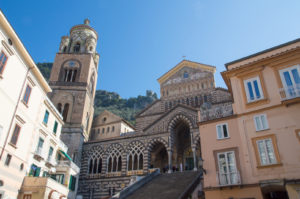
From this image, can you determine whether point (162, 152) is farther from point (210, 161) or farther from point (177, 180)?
point (210, 161)

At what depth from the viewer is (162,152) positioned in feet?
92.7

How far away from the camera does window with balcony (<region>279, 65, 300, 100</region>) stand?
1193 centimetres

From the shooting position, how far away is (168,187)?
1620 centimetres

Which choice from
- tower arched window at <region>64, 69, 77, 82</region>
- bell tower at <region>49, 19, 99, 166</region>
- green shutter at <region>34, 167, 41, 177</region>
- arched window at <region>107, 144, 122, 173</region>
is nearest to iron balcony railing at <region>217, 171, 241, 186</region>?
green shutter at <region>34, 167, 41, 177</region>

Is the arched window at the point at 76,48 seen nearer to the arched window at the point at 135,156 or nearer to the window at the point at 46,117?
the arched window at the point at 135,156

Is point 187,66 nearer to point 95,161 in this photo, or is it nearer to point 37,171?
point 95,161

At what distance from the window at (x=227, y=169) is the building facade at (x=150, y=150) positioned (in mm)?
11154

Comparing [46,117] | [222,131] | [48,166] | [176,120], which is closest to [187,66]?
[176,120]

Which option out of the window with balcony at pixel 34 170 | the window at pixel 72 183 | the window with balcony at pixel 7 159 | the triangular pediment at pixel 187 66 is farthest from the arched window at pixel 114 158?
the window with balcony at pixel 7 159

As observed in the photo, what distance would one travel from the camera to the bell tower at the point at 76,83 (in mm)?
30125

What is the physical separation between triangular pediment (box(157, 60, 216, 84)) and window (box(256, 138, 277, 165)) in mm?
21055

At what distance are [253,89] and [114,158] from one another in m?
18.7

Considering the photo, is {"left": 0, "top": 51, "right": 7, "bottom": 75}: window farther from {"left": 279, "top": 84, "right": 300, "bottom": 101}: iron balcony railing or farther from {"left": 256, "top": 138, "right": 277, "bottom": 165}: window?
{"left": 279, "top": 84, "right": 300, "bottom": 101}: iron balcony railing

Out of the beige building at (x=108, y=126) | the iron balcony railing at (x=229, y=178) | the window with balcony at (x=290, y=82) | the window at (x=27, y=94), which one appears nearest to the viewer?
the iron balcony railing at (x=229, y=178)
